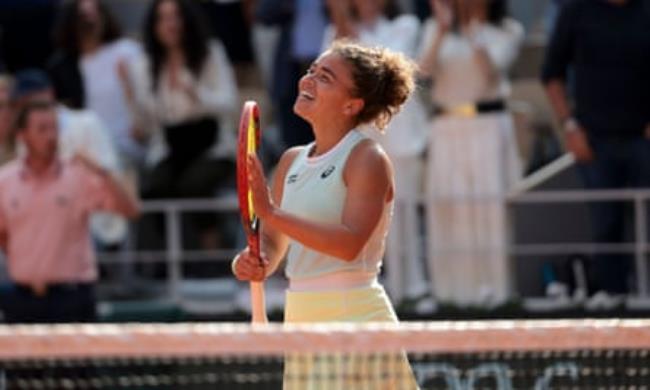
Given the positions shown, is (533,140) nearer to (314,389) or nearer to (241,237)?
(241,237)

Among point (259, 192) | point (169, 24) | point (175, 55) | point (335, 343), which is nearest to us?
point (335, 343)

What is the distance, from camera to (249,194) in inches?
253

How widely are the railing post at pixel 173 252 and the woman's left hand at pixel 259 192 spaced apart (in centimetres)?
552

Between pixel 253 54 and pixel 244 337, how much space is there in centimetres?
815

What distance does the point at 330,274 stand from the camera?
6.50m

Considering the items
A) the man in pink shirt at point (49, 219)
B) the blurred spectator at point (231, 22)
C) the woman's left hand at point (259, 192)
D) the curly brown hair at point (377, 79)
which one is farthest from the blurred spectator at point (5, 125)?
the woman's left hand at point (259, 192)

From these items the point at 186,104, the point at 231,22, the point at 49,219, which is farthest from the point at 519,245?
the point at 49,219

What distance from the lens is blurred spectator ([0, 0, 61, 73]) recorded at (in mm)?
13414

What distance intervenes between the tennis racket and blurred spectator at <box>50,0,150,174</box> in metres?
6.09

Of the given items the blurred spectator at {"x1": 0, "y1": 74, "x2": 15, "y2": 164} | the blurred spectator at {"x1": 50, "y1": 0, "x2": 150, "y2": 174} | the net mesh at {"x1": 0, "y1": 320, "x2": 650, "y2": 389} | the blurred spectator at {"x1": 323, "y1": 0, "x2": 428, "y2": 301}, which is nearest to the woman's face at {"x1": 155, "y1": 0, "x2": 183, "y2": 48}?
the blurred spectator at {"x1": 50, "y1": 0, "x2": 150, "y2": 174}

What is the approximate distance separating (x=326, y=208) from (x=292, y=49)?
5.84 m

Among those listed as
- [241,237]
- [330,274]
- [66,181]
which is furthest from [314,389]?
[241,237]

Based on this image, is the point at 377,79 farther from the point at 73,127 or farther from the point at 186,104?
the point at 186,104

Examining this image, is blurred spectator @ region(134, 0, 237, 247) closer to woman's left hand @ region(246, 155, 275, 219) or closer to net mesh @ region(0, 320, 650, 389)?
net mesh @ region(0, 320, 650, 389)
